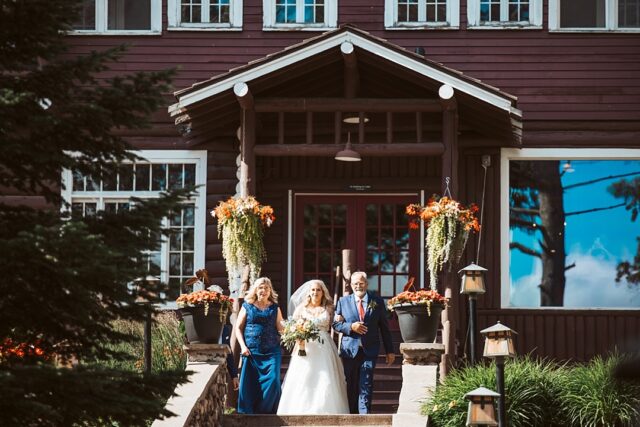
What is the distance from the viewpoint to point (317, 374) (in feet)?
46.7

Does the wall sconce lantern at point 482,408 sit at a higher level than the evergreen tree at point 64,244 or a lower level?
lower

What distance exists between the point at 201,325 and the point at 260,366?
78 cm

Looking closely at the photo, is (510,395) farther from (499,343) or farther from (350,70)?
(350,70)

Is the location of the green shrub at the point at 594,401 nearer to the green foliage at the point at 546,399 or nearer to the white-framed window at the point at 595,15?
the green foliage at the point at 546,399

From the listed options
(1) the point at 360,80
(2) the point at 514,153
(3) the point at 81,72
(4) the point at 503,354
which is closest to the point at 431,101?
(1) the point at 360,80

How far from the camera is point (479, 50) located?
18.6m

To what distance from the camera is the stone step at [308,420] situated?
13336 millimetres

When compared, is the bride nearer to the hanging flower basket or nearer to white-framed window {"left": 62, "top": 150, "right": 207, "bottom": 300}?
the hanging flower basket

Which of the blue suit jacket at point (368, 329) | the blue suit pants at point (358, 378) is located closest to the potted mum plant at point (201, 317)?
the blue suit jacket at point (368, 329)

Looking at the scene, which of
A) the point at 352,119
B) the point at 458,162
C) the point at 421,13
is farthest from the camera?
the point at 421,13

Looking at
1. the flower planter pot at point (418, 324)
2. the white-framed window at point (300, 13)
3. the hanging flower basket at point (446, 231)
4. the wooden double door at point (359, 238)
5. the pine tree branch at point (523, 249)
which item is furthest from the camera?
the white-framed window at point (300, 13)

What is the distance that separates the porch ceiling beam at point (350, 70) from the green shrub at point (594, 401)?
4722 mm

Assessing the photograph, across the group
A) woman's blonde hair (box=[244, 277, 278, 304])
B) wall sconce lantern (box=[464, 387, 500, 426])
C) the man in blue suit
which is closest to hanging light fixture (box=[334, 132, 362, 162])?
the man in blue suit

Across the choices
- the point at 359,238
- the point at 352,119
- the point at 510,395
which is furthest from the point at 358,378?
the point at 359,238
